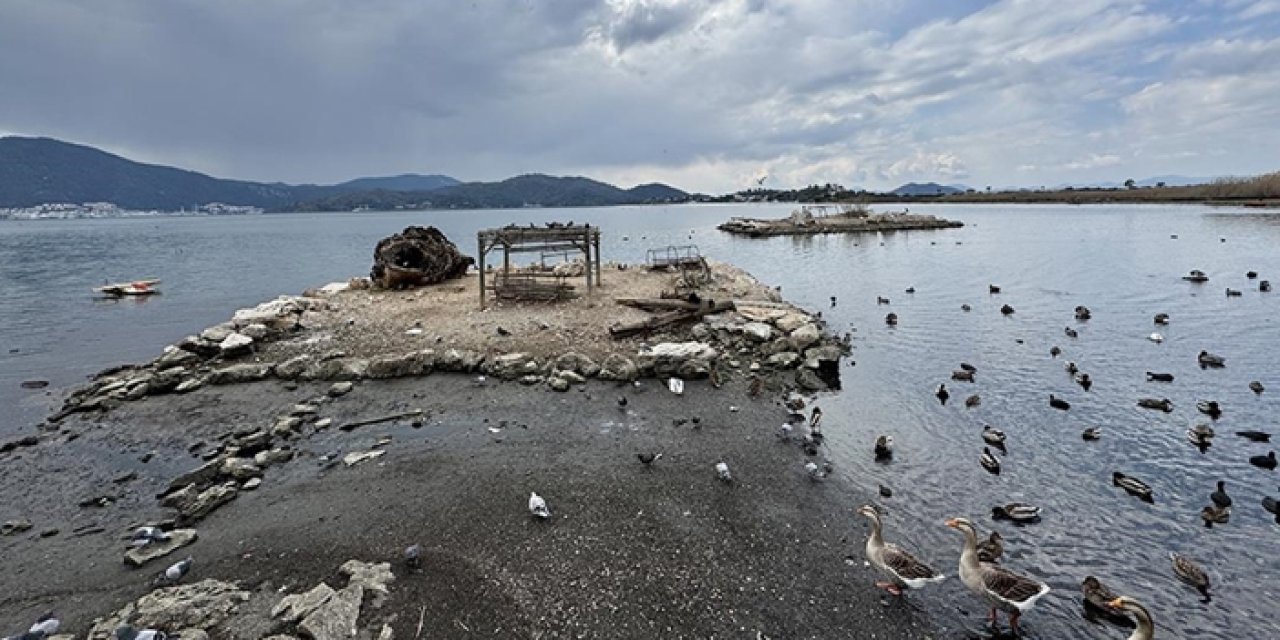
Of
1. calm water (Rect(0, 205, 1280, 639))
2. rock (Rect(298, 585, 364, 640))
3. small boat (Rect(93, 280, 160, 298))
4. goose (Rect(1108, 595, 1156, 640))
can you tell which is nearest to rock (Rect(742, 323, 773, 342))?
calm water (Rect(0, 205, 1280, 639))

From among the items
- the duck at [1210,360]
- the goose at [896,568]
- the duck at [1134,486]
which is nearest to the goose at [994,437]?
the duck at [1134,486]

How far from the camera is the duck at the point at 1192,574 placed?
356 inches

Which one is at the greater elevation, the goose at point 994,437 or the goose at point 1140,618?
the goose at point 1140,618

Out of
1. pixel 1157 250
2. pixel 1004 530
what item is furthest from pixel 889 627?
pixel 1157 250

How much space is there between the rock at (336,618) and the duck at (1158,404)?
21087 millimetres

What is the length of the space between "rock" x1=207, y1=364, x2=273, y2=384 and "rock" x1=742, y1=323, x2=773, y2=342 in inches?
673

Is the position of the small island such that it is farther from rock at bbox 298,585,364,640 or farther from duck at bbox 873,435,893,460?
rock at bbox 298,585,364,640

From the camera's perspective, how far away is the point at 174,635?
7.73 m

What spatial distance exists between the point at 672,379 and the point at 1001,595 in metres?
11.1

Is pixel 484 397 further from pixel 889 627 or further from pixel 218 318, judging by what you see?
pixel 218 318

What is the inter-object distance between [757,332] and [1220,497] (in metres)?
13.1

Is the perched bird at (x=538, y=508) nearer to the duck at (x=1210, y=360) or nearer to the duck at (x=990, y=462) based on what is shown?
the duck at (x=990, y=462)

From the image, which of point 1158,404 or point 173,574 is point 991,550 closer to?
point 1158,404

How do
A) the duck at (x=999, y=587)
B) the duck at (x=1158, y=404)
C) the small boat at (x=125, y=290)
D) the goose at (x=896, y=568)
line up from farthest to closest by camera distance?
the small boat at (x=125, y=290), the duck at (x=1158, y=404), the goose at (x=896, y=568), the duck at (x=999, y=587)
